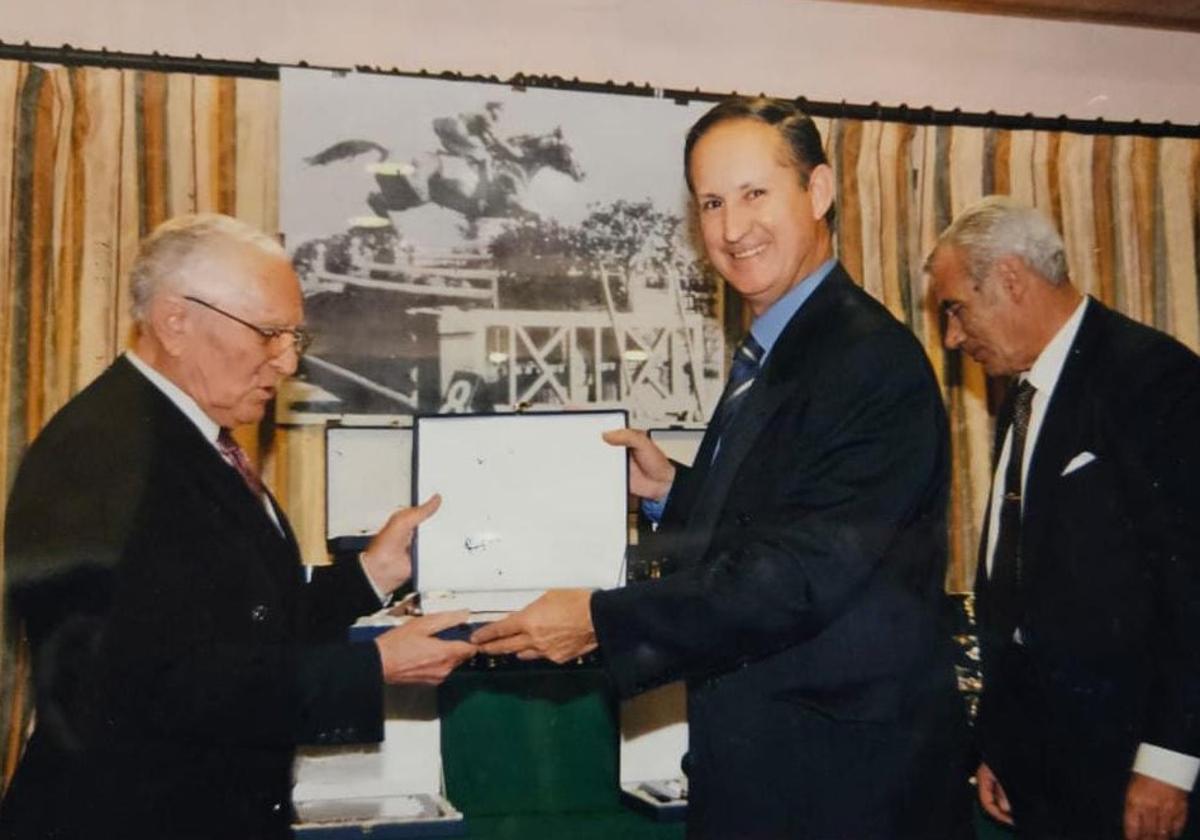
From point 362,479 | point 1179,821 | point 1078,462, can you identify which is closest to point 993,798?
point 1179,821

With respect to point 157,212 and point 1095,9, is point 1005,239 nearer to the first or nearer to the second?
point 1095,9

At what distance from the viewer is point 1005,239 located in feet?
8.20

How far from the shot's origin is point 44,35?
113 inches

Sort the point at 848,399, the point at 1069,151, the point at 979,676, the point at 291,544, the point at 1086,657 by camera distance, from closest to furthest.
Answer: the point at 848,399
the point at 291,544
the point at 1086,657
the point at 979,676
the point at 1069,151

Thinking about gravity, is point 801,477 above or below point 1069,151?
below

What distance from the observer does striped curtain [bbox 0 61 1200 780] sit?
2.68 meters

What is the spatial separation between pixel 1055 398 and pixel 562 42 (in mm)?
1641

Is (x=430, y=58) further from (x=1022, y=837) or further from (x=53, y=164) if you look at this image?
(x=1022, y=837)

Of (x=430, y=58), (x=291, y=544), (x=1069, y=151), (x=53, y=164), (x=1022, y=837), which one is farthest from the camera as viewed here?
(x=1069, y=151)

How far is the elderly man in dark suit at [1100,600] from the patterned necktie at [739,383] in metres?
0.65

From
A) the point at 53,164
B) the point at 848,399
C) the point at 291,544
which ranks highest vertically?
the point at 53,164

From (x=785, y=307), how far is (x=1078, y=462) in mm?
665

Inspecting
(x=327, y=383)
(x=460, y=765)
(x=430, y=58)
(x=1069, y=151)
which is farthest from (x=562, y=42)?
(x=460, y=765)

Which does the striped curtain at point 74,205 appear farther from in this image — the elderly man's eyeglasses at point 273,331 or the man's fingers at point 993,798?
the man's fingers at point 993,798
